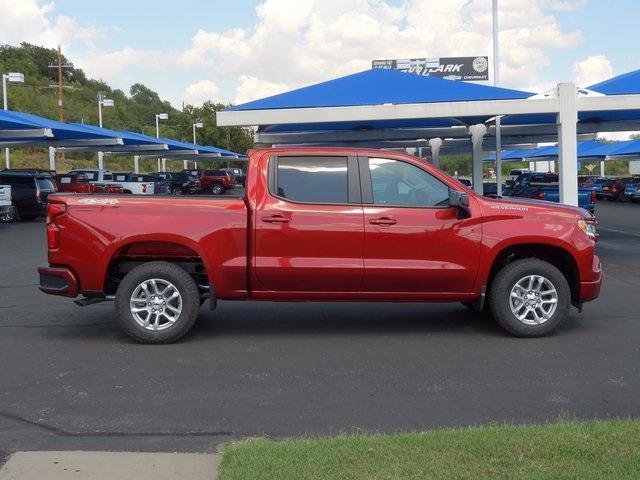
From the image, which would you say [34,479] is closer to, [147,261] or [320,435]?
[320,435]

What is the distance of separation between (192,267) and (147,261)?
1.52 feet

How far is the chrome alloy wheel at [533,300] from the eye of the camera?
837 cm

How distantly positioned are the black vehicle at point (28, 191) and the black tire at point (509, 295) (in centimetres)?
2175

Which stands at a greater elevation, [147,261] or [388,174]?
[388,174]

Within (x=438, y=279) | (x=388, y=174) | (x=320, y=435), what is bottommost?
(x=320, y=435)

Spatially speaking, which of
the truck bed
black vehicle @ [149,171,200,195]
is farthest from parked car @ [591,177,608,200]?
the truck bed

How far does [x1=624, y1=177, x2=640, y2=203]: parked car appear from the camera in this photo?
141 ft

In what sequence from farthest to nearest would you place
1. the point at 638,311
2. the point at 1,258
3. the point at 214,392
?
the point at 1,258 < the point at 638,311 < the point at 214,392

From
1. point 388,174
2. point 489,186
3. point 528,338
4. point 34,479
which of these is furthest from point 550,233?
point 489,186

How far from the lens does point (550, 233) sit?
326 inches

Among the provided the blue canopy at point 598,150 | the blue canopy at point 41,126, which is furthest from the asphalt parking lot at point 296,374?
the blue canopy at point 598,150

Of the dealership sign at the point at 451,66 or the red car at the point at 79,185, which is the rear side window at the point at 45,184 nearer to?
the red car at the point at 79,185

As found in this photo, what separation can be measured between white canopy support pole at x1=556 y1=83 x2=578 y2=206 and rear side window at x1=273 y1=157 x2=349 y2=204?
26.2 ft

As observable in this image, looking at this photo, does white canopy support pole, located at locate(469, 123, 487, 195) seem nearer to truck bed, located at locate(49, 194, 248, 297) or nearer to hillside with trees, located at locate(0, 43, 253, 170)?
truck bed, located at locate(49, 194, 248, 297)
